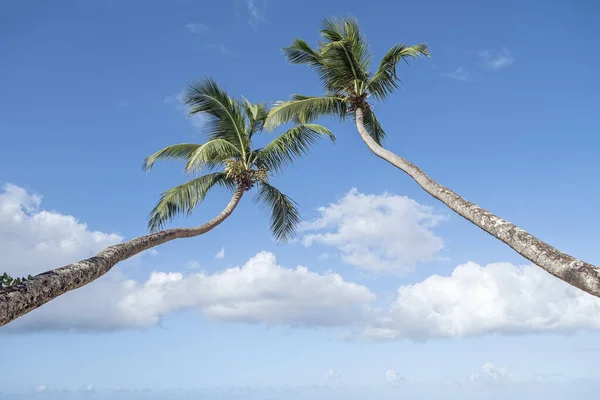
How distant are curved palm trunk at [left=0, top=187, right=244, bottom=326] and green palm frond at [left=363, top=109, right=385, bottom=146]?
26.1 feet

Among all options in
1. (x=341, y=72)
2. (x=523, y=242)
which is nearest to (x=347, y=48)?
(x=341, y=72)

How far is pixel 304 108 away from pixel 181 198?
14.6ft

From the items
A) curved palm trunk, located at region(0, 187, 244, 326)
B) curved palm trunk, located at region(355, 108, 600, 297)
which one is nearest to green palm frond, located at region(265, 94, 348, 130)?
curved palm trunk, located at region(355, 108, 600, 297)

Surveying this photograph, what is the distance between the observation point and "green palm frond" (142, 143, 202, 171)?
15.1m

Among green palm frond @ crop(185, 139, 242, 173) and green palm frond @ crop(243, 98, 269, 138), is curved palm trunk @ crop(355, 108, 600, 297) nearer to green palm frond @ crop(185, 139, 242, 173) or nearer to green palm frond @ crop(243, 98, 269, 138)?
green palm frond @ crop(185, 139, 242, 173)

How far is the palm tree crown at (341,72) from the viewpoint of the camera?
42.8 feet

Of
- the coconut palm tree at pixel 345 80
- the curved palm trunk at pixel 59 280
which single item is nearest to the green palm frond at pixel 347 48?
the coconut palm tree at pixel 345 80

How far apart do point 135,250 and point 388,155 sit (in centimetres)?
557

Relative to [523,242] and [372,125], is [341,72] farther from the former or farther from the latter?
[523,242]

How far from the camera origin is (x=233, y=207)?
14352 millimetres

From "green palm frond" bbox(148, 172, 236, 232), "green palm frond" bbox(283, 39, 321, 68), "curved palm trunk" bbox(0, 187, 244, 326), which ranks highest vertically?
"green palm frond" bbox(283, 39, 321, 68)

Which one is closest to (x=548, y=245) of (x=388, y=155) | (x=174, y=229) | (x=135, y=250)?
(x=388, y=155)

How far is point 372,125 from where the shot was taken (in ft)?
49.6

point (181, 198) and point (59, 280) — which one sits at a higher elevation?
point (181, 198)
